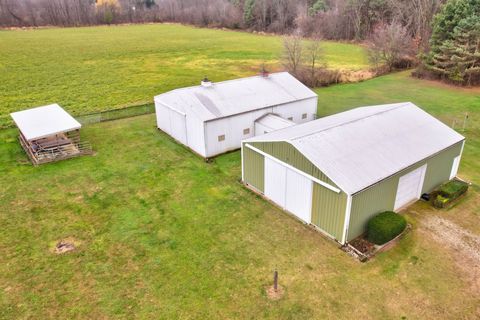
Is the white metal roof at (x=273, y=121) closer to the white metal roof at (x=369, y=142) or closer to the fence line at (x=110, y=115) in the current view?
the white metal roof at (x=369, y=142)

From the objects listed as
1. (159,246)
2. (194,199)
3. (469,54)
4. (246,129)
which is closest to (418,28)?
(469,54)

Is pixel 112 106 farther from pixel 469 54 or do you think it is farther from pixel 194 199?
pixel 469 54

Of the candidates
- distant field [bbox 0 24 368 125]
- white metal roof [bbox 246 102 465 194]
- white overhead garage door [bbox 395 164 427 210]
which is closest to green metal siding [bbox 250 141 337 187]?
white metal roof [bbox 246 102 465 194]

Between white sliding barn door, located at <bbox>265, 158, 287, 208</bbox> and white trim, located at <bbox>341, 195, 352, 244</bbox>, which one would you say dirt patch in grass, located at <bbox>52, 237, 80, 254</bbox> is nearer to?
white sliding barn door, located at <bbox>265, 158, 287, 208</bbox>

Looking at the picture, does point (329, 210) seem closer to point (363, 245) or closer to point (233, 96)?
point (363, 245)

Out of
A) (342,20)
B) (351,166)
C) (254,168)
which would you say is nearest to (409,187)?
(351,166)

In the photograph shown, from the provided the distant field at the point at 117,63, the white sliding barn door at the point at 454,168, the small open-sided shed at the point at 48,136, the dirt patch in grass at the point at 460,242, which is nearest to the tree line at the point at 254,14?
the distant field at the point at 117,63

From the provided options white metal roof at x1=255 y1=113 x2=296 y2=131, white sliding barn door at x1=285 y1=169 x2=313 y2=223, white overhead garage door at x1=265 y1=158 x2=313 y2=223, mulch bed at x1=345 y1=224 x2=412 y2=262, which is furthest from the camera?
white metal roof at x1=255 y1=113 x2=296 y2=131
